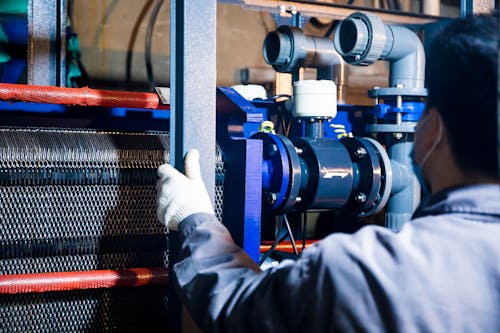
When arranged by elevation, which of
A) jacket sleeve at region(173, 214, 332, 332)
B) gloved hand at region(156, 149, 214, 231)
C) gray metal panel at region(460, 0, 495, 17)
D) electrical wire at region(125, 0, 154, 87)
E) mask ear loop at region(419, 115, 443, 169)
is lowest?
jacket sleeve at region(173, 214, 332, 332)

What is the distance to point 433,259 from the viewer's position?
25.9 inches

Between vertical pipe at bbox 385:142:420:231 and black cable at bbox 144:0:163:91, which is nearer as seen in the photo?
vertical pipe at bbox 385:142:420:231

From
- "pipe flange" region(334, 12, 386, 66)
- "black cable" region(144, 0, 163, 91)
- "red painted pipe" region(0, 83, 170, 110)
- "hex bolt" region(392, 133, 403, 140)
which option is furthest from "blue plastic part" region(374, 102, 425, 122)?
"black cable" region(144, 0, 163, 91)

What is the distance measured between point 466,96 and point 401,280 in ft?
0.85

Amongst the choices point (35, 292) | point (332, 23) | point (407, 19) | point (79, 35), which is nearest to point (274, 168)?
point (35, 292)

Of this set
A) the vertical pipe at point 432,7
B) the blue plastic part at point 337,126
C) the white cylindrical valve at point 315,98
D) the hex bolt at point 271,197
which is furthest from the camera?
the vertical pipe at point 432,7

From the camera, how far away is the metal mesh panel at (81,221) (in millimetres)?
1175

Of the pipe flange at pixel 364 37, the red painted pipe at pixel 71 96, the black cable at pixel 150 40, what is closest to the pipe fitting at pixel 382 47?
the pipe flange at pixel 364 37

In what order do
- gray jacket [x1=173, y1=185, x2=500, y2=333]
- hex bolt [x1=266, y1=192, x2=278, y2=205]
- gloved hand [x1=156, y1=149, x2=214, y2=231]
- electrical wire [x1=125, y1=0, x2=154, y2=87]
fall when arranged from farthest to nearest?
electrical wire [x1=125, y1=0, x2=154, y2=87] → hex bolt [x1=266, y1=192, x2=278, y2=205] → gloved hand [x1=156, y1=149, x2=214, y2=231] → gray jacket [x1=173, y1=185, x2=500, y2=333]

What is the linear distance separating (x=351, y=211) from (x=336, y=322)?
895 millimetres

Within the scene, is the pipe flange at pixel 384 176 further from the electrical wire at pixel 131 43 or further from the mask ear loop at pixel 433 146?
the electrical wire at pixel 131 43

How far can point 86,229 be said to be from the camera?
4.03 ft

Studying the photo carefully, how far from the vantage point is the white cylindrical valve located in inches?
62.6

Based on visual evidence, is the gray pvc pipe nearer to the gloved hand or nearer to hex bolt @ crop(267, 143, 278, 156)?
hex bolt @ crop(267, 143, 278, 156)
